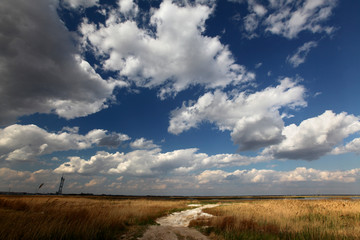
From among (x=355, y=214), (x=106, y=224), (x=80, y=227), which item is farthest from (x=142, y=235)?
(x=355, y=214)

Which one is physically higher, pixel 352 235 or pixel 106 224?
pixel 106 224

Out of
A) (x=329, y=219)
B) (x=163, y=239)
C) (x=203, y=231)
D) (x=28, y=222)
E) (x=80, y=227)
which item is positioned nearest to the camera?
(x=28, y=222)

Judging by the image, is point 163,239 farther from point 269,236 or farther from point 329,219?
point 329,219

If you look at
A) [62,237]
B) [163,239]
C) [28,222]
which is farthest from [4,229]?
[163,239]

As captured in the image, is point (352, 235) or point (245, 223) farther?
point (245, 223)

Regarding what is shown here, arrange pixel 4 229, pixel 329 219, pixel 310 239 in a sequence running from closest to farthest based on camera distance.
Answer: pixel 4 229
pixel 310 239
pixel 329 219

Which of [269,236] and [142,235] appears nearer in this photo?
[142,235]

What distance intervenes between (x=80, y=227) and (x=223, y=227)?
29.0 feet

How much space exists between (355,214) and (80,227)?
2292 centimetres

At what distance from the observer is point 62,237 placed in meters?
7.33

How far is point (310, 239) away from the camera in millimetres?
10641

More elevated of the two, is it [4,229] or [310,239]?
[4,229]

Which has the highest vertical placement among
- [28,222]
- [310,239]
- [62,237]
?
[28,222]

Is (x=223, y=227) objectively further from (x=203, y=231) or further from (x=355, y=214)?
(x=355, y=214)
